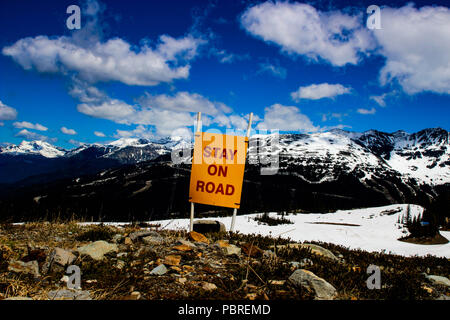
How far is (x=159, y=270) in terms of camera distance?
4184mm

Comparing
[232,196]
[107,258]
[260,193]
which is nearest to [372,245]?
[232,196]

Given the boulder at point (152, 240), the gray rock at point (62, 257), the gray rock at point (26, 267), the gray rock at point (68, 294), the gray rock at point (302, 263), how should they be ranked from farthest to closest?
the boulder at point (152, 240) → the gray rock at point (302, 263) → the gray rock at point (62, 257) → the gray rock at point (26, 267) → the gray rock at point (68, 294)

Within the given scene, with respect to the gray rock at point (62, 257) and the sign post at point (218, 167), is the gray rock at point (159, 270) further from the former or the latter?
the sign post at point (218, 167)

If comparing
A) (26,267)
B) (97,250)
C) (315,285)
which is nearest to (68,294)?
(26,267)

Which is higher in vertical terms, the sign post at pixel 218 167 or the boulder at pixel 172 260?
the sign post at pixel 218 167

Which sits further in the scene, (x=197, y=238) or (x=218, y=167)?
(x=218, y=167)

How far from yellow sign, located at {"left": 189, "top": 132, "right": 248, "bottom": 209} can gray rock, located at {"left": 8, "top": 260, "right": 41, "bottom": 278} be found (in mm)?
4111

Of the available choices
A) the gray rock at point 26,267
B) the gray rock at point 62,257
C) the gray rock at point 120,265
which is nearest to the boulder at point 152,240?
the gray rock at point 120,265

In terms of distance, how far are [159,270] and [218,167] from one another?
367 cm

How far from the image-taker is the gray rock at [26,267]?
4023 mm

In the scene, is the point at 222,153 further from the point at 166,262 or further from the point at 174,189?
the point at 174,189

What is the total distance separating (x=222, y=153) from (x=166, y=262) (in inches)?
143

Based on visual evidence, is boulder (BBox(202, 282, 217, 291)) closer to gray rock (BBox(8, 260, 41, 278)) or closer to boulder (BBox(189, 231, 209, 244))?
boulder (BBox(189, 231, 209, 244))

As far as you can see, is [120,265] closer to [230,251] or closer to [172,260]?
[172,260]
